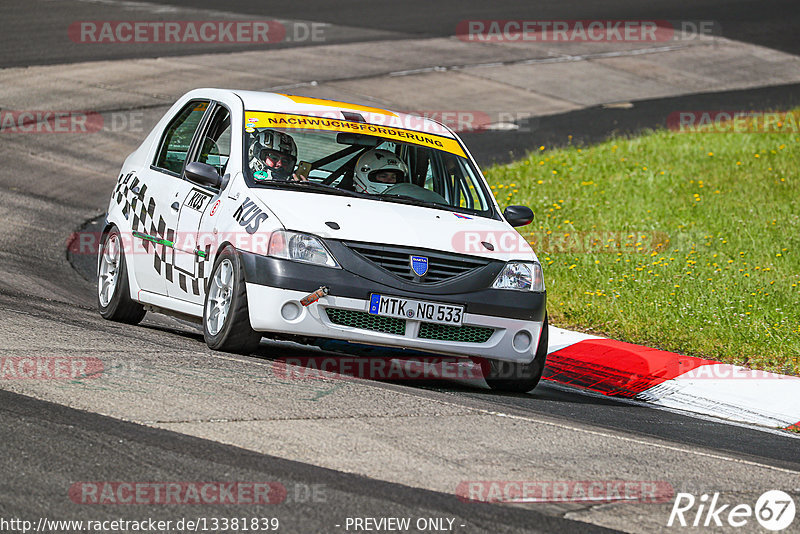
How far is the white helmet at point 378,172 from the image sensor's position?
8953 mm

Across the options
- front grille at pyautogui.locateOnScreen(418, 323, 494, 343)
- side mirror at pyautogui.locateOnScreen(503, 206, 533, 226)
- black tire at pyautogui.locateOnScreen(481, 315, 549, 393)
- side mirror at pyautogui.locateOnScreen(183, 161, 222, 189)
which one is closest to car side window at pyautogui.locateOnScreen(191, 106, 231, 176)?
side mirror at pyautogui.locateOnScreen(183, 161, 222, 189)

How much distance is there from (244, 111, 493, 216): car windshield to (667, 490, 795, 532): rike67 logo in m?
3.53

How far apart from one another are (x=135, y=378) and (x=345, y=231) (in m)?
1.61

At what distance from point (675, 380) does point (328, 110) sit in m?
3.20

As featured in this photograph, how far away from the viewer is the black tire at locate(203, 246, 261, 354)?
7.68m

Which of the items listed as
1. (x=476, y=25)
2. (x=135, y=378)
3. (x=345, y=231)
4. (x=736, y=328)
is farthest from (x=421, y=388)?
(x=476, y=25)

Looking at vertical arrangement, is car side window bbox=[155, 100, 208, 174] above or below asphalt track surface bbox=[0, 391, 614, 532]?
above

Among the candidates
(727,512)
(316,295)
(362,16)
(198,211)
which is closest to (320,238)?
(316,295)

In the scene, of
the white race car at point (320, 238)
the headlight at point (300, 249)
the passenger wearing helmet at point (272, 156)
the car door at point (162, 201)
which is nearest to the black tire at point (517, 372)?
the white race car at point (320, 238)

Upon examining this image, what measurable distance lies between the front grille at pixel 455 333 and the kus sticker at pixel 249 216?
1.17 m

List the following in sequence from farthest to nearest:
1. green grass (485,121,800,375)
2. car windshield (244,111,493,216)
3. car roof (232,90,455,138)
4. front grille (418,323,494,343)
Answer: green grass (485,121,800,375), car roof (232,90,455,138), car windshield (244,111,493,216), front grille (418,323,494,343)

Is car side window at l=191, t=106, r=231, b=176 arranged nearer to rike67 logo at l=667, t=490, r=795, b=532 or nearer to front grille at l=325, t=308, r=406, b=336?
front grille at l=325, t=308, r=406, b=336

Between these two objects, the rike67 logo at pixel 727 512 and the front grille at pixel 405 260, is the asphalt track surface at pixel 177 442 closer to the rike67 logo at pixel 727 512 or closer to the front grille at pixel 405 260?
the rike67 logo at pixel 727 512

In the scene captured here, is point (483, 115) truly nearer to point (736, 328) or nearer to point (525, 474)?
point (736, 328)
